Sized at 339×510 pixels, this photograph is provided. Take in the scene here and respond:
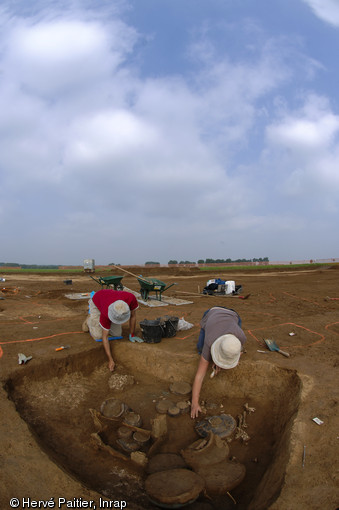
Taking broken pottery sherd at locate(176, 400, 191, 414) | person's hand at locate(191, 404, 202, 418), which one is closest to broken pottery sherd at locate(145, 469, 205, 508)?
person's hand at locate(191, 404, 202, 418)

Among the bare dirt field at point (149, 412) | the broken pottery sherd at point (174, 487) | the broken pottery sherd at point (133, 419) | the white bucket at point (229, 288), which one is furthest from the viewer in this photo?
the white bucket at point (229, 288)

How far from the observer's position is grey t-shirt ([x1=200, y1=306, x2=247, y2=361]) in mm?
3428

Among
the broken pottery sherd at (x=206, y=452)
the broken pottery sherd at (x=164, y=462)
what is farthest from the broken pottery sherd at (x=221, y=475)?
the broken pottery sherd at (x=164, y=462)

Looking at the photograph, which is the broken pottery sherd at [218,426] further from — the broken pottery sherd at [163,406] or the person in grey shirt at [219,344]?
the broken pottery sherd at [163,406]

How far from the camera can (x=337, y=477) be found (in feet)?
7.79

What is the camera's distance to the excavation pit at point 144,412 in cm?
282

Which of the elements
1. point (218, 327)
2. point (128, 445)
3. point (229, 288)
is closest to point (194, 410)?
point (128, 445)

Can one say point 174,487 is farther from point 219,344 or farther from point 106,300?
point 106,300

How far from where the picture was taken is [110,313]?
4.39 meters

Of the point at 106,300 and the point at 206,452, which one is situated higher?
the point at 106,300

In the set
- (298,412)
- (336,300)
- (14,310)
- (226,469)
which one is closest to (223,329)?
(298,412)

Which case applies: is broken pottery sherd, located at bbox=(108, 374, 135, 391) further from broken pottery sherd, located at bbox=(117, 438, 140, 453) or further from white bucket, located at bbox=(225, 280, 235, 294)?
white bucket, located at bbox=(225, 280, 235, 294)

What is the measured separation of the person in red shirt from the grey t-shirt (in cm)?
138

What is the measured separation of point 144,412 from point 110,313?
149cm
